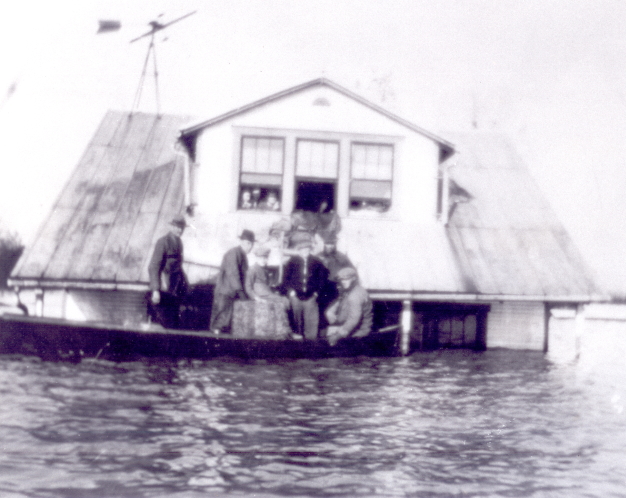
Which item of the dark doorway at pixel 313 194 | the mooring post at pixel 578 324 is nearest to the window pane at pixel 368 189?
the dark doorway at pixel 313 194

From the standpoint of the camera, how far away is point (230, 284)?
13219 mm

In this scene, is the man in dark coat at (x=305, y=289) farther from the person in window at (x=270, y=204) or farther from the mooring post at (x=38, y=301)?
the mooring post at (x=38, y=301)

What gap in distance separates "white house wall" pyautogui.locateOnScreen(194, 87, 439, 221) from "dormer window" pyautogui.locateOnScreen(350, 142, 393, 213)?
0.48 feet

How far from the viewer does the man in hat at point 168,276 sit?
13.1 meters

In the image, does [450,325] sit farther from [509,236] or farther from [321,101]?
[321,101]

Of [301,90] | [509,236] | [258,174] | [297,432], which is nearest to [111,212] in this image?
[258,174]

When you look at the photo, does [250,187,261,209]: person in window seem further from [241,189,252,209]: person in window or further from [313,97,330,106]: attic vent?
[313,97,330,106]: attic vent

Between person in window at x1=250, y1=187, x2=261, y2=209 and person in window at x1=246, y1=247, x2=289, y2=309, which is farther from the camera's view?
person in window at x1=250, y1=187, x2=261, y2=209

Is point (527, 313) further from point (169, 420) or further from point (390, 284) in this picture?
point (169, 420)

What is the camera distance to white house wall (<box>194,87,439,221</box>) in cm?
1577

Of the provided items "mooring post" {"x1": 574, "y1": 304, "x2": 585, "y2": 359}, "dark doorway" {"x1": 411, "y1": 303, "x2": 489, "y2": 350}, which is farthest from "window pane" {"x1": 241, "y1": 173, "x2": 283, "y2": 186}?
"mooring post" {"x1": 574, "y1": 304, "x2": 585, "y2": 359}

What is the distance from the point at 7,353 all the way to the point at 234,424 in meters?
4.84

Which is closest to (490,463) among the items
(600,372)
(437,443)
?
(437,443)

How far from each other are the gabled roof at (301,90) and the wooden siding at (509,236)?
1.12m
